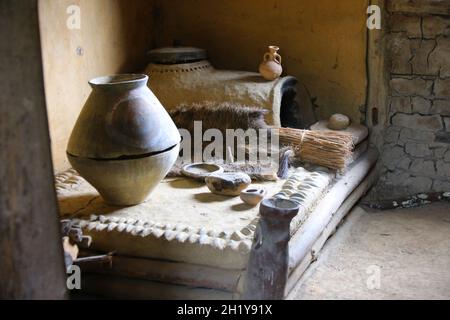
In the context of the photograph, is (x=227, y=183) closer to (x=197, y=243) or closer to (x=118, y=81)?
(x=197, y=243)

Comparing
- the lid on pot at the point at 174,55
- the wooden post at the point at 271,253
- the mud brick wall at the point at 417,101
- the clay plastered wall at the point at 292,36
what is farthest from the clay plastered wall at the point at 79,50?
the mud brick wall at the point at 417,101

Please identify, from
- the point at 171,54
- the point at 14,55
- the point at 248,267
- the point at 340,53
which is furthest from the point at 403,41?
the point at 14,55

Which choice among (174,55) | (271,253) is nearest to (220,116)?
(174,55)

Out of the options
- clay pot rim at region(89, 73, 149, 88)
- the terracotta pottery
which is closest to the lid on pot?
the terracotta pottery

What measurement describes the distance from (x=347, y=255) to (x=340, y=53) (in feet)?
5.81

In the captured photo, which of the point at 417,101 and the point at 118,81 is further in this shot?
the point at 417,101

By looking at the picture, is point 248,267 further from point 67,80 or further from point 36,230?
point 67,80

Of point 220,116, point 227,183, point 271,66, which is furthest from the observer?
point 271,66

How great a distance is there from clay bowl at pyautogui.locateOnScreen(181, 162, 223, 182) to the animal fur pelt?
39cm

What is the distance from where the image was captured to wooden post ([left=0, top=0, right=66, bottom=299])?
5.39ft

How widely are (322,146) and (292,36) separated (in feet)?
4.01

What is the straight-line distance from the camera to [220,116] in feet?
14.1

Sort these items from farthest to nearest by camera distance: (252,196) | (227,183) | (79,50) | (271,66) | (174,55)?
(174,55)
(271,66)
(79,50)
(227,183)
(252,196)

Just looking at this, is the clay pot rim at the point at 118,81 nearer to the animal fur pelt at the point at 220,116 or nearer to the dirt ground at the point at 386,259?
the animal fur pelt at the point at 220,116
